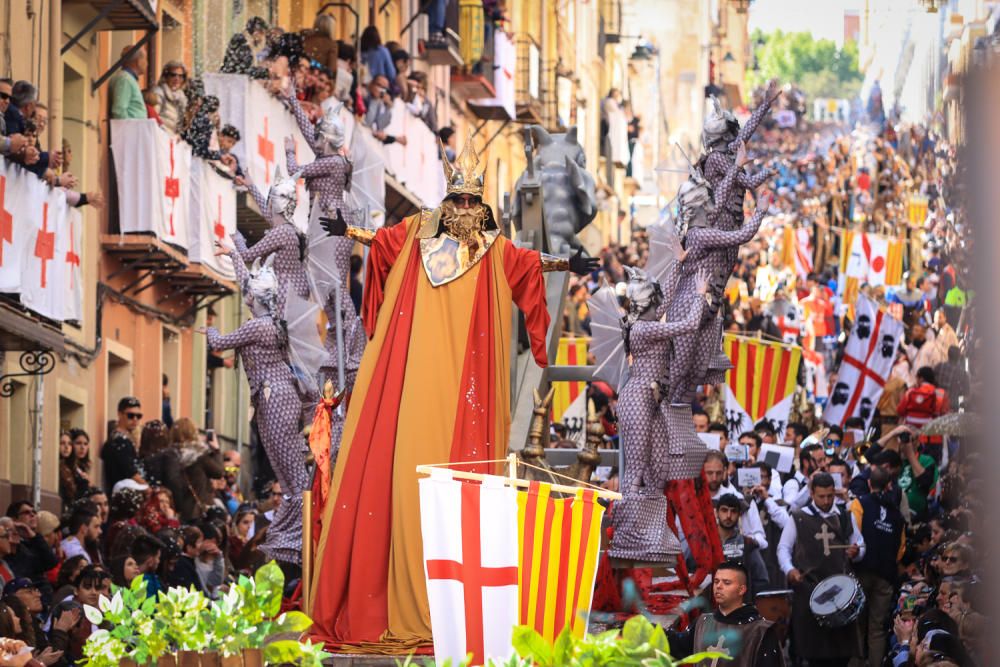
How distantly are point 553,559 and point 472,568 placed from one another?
27 cm

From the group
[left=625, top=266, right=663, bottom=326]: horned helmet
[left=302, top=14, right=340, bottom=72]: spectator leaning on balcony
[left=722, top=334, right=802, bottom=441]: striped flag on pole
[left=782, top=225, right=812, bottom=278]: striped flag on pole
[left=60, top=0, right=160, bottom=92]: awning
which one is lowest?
[left=722, top=334, right=802, bottom=441]: striped flag on pole

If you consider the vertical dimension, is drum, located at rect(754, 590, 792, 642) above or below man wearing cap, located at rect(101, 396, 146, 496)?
below

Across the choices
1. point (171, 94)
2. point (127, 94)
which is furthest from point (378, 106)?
point (127, 94)

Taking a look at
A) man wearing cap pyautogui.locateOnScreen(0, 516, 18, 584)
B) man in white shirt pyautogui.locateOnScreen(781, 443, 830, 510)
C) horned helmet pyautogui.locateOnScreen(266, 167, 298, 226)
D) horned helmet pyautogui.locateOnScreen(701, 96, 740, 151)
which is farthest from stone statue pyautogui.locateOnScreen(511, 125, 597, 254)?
man wearing cap pyautogui.locateOnScreen(0, 516, 18, 584)

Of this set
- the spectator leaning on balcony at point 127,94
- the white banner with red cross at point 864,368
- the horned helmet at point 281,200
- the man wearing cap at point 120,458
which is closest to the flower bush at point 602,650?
the horned helmet at point 281,200

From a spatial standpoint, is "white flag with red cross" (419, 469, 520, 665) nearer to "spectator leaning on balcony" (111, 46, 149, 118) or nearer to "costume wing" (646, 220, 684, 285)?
"costume wing" (646, 220, 684, 285)

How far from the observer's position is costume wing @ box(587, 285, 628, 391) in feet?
45.4

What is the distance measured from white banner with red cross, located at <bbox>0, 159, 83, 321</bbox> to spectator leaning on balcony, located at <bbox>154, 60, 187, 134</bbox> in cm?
426

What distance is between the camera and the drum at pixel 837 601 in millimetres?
12258

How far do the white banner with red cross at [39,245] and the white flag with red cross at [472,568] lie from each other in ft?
25.9

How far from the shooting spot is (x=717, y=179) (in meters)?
14.0

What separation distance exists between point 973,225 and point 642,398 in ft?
36.4

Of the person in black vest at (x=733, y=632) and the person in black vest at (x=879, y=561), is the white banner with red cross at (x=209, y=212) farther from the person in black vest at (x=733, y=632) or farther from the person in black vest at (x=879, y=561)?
the person in black vest at (x=733, y=632)

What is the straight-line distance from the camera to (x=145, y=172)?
19578mm
